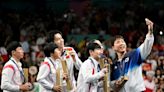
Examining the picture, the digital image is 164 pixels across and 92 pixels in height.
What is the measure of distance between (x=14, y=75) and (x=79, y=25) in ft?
36.0

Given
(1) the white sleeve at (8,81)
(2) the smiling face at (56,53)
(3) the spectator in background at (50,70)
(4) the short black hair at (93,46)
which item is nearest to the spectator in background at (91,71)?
(4) the short black hair at (93,46)

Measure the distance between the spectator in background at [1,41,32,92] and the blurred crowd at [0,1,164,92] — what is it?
256 inches

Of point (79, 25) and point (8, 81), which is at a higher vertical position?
point (79, 25)

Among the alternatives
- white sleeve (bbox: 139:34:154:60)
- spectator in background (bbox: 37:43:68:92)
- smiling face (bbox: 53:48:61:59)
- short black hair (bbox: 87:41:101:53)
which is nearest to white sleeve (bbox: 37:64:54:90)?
spectator in background (bbox: 37:43:68:92)

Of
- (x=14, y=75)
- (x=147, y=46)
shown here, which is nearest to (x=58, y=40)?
(x=14, y=75)

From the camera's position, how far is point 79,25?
64.5 ft

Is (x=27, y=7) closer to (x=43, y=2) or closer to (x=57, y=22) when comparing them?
(x=43, y=2)

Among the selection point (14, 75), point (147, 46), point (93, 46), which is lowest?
point (14, 75)

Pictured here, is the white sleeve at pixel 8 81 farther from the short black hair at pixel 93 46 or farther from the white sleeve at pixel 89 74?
the short black hair at pixel 93 46

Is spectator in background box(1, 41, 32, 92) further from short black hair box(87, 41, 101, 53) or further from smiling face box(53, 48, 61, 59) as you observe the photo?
short black hair box(87, 41, 101, 53)

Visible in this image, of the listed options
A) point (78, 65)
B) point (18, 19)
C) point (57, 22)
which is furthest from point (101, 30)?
point (78, 65)

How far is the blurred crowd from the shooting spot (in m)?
17.0

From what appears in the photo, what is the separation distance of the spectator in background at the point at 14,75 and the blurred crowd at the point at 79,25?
21.4ft

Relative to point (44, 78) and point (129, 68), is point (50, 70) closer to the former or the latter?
point (44, 78)
